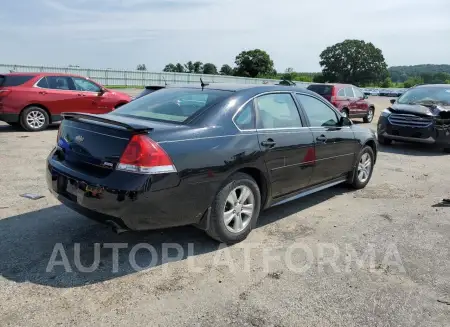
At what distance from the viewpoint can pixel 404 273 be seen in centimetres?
371

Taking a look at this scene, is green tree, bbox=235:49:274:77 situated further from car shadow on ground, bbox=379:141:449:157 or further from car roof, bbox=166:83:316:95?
car roof, bbox=166:83:316:95

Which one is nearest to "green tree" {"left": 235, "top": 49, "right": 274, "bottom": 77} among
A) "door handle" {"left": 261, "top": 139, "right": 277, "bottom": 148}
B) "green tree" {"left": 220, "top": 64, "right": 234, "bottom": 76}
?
"green tree" {"left": 220, "top": 64, "right": 234, "bottom": 76}

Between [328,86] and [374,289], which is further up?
[328,86]

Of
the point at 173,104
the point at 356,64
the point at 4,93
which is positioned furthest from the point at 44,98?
the point at 356,64

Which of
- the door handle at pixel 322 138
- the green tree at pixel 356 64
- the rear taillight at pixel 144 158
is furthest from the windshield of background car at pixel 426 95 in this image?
the green tree at pixel 356 64

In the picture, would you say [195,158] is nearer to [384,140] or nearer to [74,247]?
[74,247]

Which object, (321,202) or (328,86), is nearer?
(321,202)

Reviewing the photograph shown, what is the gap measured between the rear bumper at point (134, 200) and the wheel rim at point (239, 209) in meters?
0.33

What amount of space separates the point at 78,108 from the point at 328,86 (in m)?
9.11

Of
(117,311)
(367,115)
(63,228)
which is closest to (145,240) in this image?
(63,228)

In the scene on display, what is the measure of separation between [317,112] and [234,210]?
1988mm

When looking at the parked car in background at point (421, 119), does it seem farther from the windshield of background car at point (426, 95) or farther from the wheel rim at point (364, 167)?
the wheel rim at point (364, 167)

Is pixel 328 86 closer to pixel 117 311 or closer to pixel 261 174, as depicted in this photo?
pixel 261 174

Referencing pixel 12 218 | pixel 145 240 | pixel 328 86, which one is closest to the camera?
pixel 145 240
